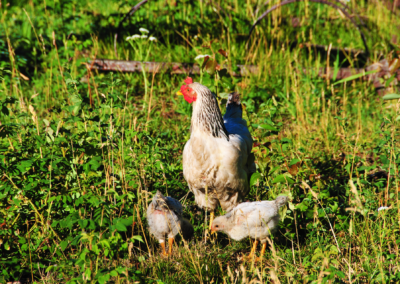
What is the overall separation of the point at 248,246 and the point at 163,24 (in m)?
4.83

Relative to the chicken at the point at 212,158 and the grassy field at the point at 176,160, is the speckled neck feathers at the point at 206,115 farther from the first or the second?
the grassy field at the point at 176,160

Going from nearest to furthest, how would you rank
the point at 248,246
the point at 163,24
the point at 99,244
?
1. the point at 99,244
2. the point at 248,246
3. the point at 163,24

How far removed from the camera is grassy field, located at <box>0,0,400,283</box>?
104 inches

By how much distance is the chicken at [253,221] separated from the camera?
2.83m

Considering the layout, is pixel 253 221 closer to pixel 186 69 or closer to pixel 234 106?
pixel 234 106

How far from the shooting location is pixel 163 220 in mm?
2934

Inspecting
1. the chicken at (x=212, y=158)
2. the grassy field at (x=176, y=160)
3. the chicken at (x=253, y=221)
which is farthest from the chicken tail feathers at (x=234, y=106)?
the chicken at (x=253, y=221)

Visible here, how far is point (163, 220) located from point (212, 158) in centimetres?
68

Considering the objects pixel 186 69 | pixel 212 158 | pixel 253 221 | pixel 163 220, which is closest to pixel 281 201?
pixel 253 221

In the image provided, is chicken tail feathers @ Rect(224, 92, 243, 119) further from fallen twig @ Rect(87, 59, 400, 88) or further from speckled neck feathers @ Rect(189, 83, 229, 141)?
fallen twig @ Rect(87, 59, 400, 88)

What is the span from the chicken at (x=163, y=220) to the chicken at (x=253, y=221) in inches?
12.0

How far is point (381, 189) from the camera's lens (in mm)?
3475

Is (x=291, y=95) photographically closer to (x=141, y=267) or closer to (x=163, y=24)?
(x=163, y=24)

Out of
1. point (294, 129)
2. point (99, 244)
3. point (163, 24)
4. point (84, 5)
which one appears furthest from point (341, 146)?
point (84, 5)
